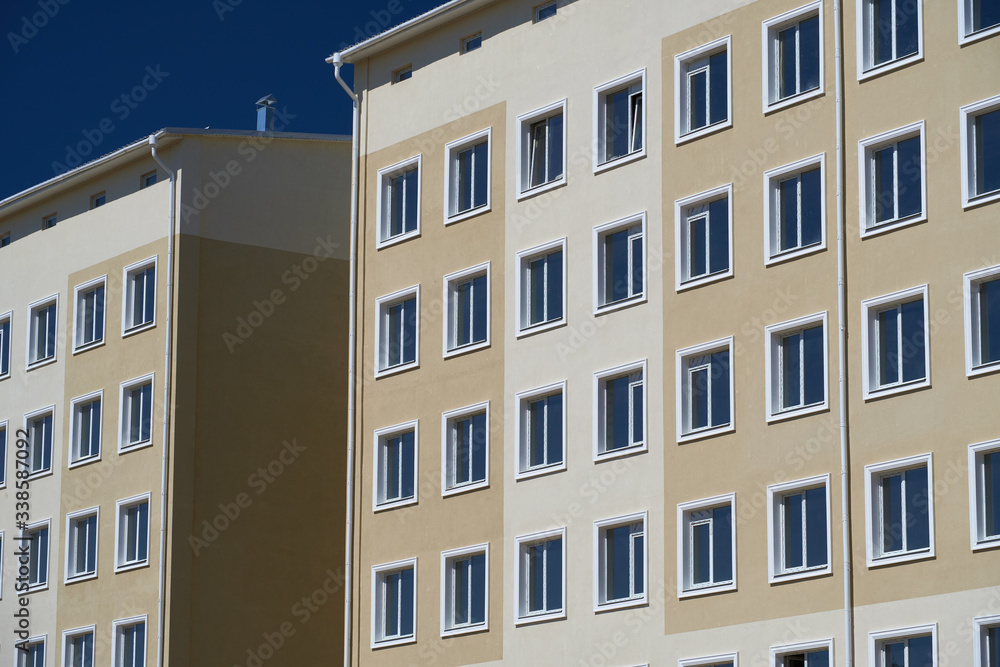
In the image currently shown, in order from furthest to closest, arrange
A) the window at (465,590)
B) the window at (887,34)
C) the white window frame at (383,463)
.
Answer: the white window frame at (383,463), the window at (465,590), the window at (887,34)

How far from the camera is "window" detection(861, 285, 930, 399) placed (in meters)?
35.7

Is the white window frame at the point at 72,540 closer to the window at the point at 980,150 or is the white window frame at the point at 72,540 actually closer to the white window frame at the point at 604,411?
the white window frame at the point at 604,411

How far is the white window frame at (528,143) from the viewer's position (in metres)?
44.1

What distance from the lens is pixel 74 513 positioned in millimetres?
54594

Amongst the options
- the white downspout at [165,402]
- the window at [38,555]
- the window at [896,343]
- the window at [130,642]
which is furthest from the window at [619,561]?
the window at [38,555]

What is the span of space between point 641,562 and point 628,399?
361 cm

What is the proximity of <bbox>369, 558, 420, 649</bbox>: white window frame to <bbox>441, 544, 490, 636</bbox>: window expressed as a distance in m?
1.01

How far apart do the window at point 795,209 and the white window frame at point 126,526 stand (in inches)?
829

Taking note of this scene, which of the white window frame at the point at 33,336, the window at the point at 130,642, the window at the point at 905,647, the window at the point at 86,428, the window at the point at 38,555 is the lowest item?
the window at the point at 905,647

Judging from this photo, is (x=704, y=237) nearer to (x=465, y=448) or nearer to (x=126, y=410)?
(x=465, y=448)

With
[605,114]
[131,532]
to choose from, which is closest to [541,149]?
[605,114]

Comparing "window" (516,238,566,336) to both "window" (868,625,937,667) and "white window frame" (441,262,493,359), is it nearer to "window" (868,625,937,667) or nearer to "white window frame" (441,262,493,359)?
"white window frame" (441,262,493,359)

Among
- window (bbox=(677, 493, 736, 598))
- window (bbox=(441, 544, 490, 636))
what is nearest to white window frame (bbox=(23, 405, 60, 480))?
window (bbox=(441, 544, 490, 636))

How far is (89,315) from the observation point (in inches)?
2203
